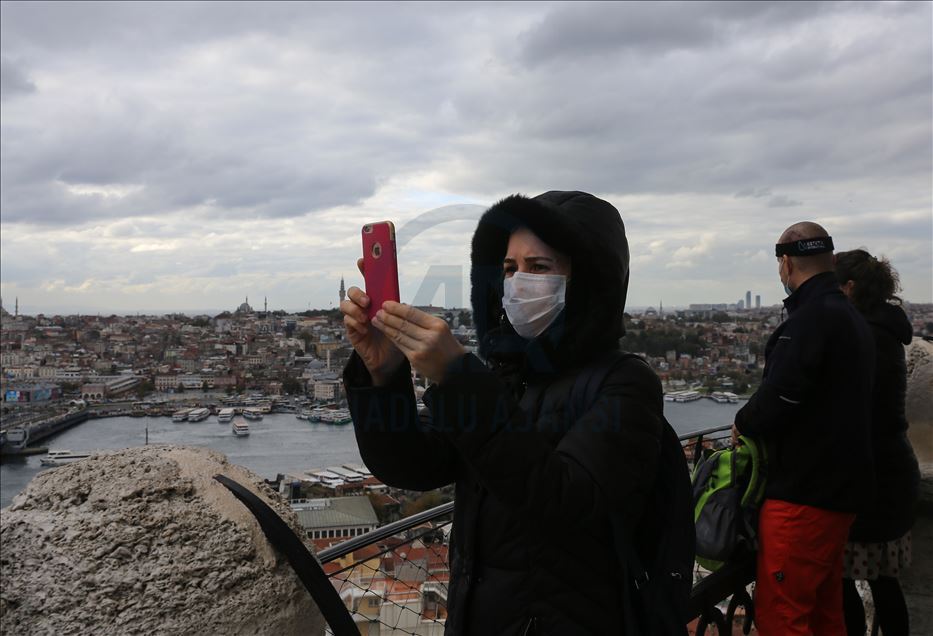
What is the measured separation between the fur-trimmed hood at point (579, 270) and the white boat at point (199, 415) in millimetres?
10436

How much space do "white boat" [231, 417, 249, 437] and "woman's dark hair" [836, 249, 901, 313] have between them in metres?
7.50

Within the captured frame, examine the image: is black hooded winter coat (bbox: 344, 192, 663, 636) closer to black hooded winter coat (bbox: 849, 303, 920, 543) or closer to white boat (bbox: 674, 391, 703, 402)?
black hooded winter coat (bbox: 849, 303, 920, 543)

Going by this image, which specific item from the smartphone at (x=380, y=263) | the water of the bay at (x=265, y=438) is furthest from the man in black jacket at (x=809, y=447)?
the smartphone at (x=380, y=263)

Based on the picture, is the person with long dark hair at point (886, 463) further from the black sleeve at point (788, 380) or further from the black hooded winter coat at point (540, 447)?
the black hooded winter coat at point (540, 447)

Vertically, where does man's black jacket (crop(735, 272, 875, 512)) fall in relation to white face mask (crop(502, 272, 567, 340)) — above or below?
below

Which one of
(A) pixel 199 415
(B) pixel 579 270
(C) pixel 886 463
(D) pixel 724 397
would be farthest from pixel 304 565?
(A) pixel 199 415

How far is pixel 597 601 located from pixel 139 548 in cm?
96

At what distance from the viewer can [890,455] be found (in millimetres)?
2971

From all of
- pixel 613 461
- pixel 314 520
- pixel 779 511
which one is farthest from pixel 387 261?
pixel 779 511

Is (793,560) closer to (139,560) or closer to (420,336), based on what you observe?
(420,336)

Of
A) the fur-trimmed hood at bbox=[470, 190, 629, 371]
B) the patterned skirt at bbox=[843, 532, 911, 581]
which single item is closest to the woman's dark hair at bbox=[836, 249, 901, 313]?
the patterned skirt at bbox=[843, 532, 911, 581]

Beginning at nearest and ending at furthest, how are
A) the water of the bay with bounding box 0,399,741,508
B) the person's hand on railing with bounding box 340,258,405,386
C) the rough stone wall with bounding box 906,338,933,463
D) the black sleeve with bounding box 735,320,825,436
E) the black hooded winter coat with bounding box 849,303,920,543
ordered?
the person's hand on railing with bounding box 340,258,405,386 < the black sleeve with bounding box 735,320,825,436 < the black hooded winter coat with bounding box 849,303,920,543 < the rough stone wall with bounding box 906,338,933,463 < the water of the bay with bounding box 0,399,741,508

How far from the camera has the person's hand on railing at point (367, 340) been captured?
139cm

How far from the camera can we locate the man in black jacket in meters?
2.64
